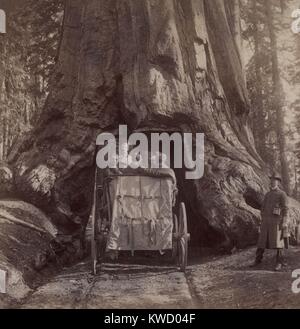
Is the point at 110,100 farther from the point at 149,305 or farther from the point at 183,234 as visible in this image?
the point at 149,305

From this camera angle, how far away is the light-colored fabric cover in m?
6.98

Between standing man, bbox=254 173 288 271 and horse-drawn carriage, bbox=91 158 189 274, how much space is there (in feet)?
3.35

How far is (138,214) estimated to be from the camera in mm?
7152

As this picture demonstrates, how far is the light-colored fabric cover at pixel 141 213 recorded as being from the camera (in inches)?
275

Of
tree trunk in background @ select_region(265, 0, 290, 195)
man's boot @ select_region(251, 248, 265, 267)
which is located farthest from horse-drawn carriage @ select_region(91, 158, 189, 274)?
tree trunk in background @ select_region(265, 0, 290, 195)

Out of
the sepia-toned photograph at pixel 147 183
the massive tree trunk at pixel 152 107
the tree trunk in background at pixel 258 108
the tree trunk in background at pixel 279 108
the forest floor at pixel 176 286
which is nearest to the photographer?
the forest floor at pixel 176 286

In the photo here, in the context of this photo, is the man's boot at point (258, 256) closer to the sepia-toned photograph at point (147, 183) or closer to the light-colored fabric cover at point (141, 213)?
the sepia-toned photograph at point (147, 183)

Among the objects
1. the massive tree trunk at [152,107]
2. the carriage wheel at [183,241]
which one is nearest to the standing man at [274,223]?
the massive tree trunk at [152,107]

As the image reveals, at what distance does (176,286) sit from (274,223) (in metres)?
1.54

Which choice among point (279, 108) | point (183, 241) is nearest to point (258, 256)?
point (183, 241)

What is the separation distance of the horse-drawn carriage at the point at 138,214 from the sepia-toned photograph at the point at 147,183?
0.7 inches

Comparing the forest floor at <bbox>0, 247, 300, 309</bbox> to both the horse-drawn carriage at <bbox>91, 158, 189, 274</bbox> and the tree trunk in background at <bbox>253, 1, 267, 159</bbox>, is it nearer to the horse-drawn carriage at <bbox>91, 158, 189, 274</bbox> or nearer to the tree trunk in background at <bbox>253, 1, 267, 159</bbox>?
the horse-drawn carriage at <bbox>91, 158, 189, 274</bbox>

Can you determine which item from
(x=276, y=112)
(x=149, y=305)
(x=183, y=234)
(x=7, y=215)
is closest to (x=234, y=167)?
(x=183, y=234)

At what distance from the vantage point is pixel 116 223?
7.03m
